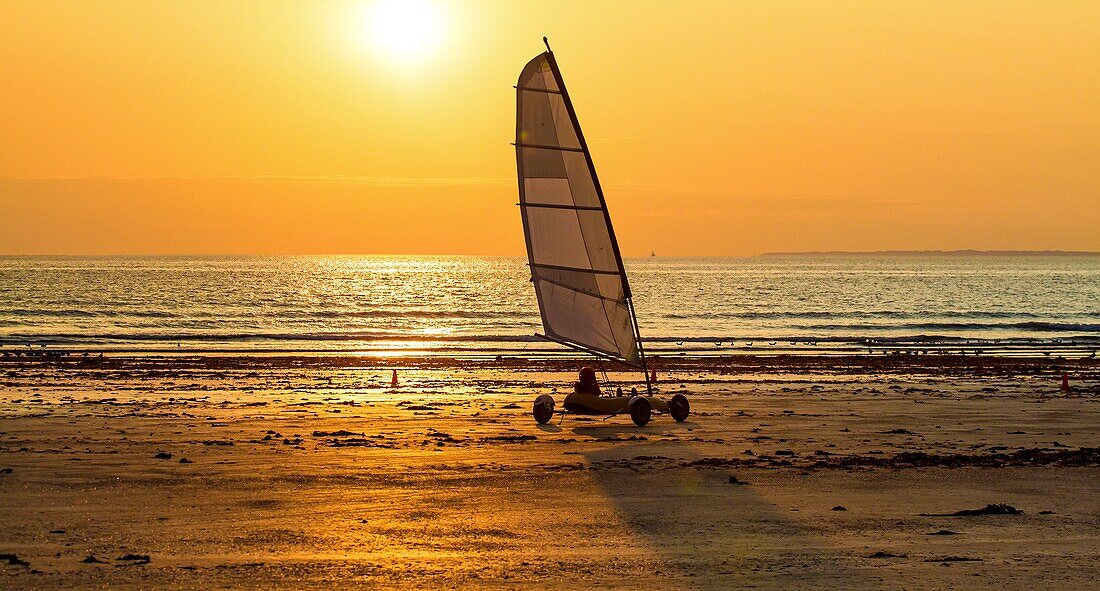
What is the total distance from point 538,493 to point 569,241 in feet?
29.4

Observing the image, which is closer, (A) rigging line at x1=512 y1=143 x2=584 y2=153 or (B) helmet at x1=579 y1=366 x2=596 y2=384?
(B) helmet at x1=579 y1=366 x2=596 y2=384

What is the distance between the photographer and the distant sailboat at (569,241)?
22.2 meters

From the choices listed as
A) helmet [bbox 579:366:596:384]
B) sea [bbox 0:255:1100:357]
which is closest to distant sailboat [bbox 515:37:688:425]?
helmet [bbox 579:366:596:384]

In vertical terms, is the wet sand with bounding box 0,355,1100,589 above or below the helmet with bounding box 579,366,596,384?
below

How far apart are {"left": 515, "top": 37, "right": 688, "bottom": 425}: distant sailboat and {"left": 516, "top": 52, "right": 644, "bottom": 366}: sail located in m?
0.02

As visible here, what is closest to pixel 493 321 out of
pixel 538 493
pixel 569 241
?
pixel 569 241

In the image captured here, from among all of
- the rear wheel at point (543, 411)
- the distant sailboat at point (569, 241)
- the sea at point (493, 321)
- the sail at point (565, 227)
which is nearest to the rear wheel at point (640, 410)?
the distant sailboat at point (569, 241)

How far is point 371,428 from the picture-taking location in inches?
837

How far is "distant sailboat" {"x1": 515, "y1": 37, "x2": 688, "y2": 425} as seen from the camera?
72.8 ft

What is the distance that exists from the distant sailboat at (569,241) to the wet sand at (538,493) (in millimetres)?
661

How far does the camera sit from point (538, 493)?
14664 mm

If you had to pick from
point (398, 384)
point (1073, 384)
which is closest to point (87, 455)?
point (398, 384)

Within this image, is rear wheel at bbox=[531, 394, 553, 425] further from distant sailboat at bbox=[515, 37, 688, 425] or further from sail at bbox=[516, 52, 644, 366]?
sail at bbox=[516, 52, 644, 366]

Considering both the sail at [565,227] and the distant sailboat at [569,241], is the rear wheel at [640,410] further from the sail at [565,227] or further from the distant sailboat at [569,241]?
the sail at [565,227]
